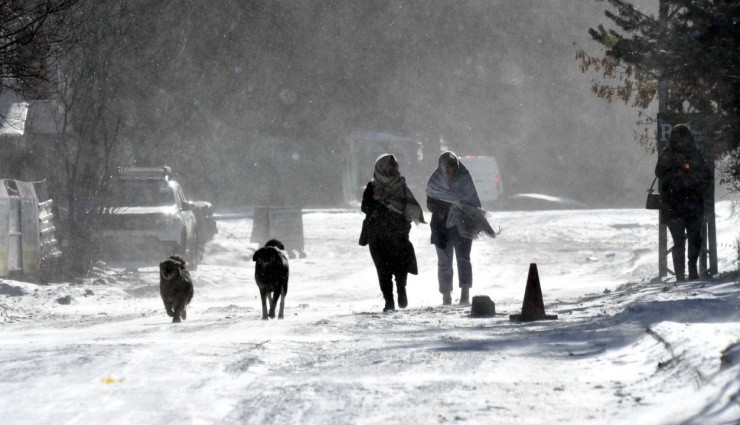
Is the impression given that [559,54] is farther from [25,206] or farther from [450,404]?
[450,404]

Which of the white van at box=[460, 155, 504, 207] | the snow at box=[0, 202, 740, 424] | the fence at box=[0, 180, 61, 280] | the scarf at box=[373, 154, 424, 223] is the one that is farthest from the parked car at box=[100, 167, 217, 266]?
the white van at box=[460, 155, 504, 207]

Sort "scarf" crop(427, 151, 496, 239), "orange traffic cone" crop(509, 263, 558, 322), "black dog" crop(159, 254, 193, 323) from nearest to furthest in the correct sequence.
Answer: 1. "orange traffic cone" crop(509, 263, 558, 322)
2. "black dog" crop(159, 254, 193, 323)
3. "scarf" crop(427, 151, 496, 239)

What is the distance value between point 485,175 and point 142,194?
2718cm

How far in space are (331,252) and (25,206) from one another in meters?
12.1

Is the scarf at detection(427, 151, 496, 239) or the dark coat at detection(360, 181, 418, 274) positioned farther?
the scarf at detection(427, 151, 496, 239)

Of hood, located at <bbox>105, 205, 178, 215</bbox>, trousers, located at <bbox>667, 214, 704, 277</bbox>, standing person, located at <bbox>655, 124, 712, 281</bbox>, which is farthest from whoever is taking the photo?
hood, located at <bbox>105, 205, 178, 215</bbox>

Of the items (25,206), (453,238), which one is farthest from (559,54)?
(453,238)

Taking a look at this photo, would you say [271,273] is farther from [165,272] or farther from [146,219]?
[146,219]

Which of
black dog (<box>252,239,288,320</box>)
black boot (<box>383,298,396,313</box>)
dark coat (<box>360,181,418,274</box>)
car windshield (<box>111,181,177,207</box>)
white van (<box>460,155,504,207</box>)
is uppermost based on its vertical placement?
white van (<box>460,155,504,207</box>)

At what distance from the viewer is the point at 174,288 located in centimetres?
1379

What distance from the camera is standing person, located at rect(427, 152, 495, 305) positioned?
48.3 feet

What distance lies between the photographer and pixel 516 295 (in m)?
19.4

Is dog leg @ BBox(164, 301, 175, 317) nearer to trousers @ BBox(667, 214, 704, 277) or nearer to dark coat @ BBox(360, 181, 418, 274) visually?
dark coat @ BBox(360, 181, 418, 274)

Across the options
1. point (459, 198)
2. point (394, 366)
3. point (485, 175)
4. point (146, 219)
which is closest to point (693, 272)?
point (459, 198)
